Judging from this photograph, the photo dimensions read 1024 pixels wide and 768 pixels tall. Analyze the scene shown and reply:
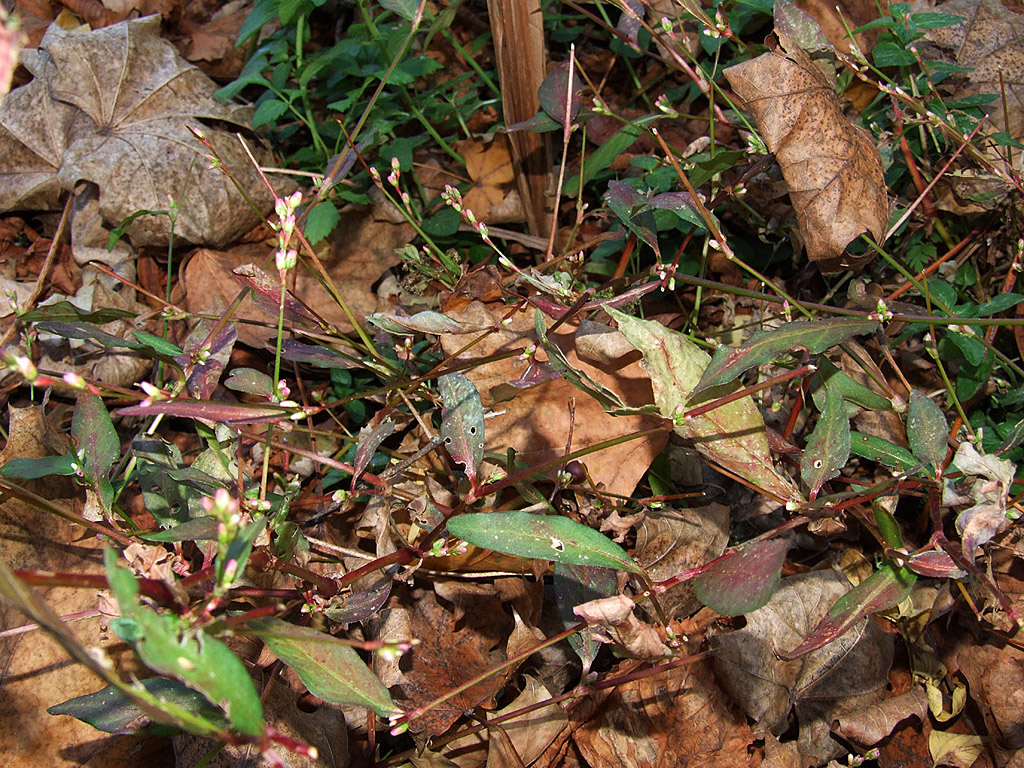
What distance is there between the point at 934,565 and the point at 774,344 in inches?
17.9

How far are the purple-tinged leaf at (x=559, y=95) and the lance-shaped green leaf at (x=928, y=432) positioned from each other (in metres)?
1.01

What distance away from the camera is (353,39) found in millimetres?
2070

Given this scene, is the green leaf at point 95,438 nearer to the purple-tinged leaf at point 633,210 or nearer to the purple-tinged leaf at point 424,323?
the purple-tinged leaf at point 424,323

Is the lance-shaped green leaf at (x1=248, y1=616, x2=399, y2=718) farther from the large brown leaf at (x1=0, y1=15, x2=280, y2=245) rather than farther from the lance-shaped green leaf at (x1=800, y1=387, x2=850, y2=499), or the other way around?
the large brown leaf at (x1=0, y1=15, x2=280, y2=245)

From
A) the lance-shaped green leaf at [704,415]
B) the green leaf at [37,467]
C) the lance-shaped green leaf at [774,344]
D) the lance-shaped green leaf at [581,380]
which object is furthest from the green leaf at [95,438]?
the lance-shaped green leaf at [774,344]

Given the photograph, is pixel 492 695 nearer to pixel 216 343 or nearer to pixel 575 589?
pixel 575 589

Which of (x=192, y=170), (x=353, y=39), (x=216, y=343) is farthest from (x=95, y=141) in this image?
(x=216, y=343)

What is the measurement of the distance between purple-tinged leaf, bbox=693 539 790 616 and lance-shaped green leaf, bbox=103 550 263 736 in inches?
26.5

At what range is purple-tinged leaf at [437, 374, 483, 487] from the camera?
1.31 metres

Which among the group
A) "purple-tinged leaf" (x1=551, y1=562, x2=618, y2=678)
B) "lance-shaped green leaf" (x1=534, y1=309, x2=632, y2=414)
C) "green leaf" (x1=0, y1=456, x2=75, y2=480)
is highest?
"lance-shaped green leaf" (x1=534, y1=309, x2=632, y2=414)

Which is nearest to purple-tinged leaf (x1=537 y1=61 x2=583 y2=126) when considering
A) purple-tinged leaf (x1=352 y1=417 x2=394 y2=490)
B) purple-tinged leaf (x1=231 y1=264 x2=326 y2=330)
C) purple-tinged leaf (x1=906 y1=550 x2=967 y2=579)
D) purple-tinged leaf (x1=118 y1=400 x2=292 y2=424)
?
purple-tinged leaf (x1=231 y1=264 x2=326 y2=330)

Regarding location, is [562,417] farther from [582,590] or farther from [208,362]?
[208,362]

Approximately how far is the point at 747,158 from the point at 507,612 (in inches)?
49.2

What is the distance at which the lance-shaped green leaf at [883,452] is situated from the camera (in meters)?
1.41
